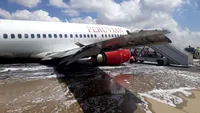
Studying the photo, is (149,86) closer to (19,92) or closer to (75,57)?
(75,57)

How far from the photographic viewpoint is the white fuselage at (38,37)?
10555 millimetres

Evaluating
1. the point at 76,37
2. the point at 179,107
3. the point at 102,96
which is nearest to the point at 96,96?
the point at 102,96

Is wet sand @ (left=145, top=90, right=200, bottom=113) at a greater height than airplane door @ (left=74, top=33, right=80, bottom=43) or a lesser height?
lesser

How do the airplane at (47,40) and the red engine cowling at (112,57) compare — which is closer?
the airplane at (47,40)

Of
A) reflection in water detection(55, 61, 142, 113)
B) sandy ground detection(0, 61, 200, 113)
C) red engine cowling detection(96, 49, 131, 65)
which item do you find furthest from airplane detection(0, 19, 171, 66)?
sandy ground detection(0, 61, 200, 113)

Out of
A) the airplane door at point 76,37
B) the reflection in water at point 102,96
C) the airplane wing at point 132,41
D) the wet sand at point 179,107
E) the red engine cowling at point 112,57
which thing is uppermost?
the airplane door at point 76,37

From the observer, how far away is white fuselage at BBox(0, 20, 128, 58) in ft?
34.6

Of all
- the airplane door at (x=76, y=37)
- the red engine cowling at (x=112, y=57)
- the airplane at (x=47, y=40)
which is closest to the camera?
the airplane at (x=47, y=40)

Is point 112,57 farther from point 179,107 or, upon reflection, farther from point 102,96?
point 179,107

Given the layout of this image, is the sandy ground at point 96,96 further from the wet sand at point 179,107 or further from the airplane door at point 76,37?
the airplane door at point 76,37

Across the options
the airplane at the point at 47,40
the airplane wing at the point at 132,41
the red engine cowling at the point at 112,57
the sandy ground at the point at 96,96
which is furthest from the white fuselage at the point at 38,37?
the airplane wing at the point at 132,41

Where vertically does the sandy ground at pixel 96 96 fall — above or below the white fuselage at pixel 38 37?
below

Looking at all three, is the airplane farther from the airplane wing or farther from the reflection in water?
the airplane wing

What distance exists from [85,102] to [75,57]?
2854 mm
